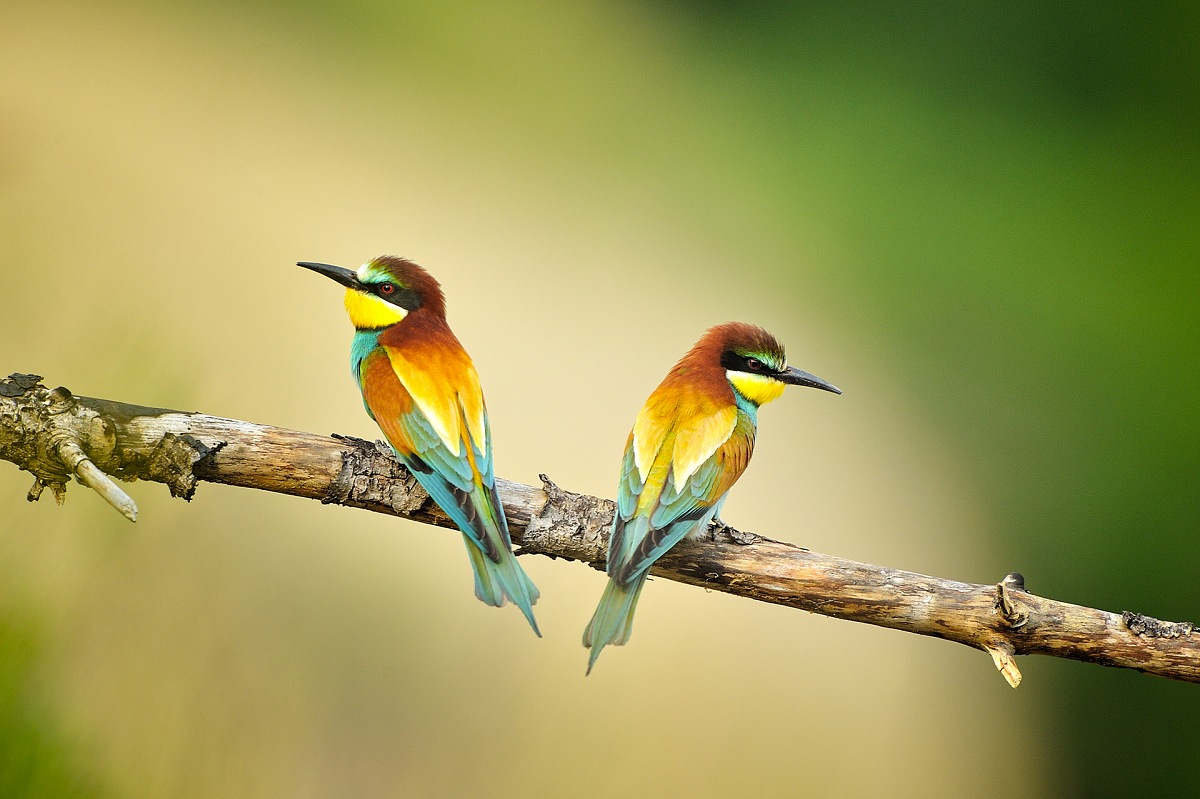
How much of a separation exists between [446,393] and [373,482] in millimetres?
308

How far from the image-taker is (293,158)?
2.46m

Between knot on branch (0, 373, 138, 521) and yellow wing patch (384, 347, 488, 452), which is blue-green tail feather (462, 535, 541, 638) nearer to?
yellow wing patch (384, 347, 488, 452)

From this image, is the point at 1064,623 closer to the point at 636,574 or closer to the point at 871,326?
the point at 636,574

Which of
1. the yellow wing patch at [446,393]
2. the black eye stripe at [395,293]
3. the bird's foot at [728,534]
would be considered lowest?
the bird's foot at [728,534]

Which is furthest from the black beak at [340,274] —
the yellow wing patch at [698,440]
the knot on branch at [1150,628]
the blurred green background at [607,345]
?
the knot on branch at [1150,628]

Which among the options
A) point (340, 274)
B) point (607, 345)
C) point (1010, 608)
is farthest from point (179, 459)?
point (1010, 608)

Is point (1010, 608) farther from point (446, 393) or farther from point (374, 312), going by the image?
point (374, 312)

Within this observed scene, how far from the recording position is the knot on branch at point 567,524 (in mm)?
2012

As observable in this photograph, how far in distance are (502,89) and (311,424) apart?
41.7 inches

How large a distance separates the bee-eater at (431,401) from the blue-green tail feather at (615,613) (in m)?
0.14

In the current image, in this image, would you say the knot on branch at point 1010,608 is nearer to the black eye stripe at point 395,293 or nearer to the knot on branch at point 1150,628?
the knot on branch at point 1150,628

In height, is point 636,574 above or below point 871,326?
below

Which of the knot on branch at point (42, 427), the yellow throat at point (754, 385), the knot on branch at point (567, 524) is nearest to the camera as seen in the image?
the knot on branch at point (42, 427)

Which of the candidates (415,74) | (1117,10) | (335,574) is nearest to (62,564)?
(335,574)
